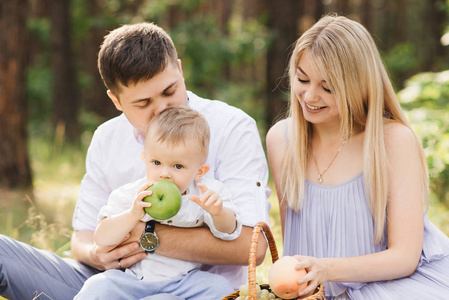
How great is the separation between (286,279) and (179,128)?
32.9 inches

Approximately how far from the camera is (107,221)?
2.70 metres

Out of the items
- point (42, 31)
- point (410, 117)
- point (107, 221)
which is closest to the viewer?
point (107, 221)

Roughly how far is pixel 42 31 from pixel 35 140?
10.5ft

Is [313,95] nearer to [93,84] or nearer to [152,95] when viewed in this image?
[152,95]

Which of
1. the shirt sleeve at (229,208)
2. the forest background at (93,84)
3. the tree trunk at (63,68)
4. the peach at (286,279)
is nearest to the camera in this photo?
the peach at (286,279)

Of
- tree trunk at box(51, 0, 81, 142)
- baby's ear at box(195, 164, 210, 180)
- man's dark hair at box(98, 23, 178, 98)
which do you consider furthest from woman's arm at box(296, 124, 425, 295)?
tree trunk at box(51, 0, 81, 142)

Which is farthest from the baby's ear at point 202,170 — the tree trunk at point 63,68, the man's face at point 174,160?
the tree trunk at point 63,68

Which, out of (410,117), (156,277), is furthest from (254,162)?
(410,117)

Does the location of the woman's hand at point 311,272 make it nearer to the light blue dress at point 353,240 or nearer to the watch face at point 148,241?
the light blue dress at point 353,240

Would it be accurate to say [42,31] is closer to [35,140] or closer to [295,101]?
[35,140]

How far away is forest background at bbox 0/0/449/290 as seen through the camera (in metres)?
6.11

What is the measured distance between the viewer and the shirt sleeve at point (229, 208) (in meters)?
2.73

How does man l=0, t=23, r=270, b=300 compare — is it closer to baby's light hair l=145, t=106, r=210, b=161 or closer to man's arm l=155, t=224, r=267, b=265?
man's arm l=155, t=224, r=267, b=265

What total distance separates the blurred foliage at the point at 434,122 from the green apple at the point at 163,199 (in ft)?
10.7
